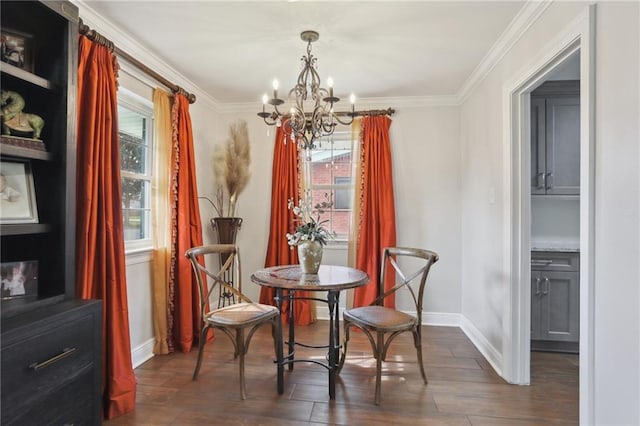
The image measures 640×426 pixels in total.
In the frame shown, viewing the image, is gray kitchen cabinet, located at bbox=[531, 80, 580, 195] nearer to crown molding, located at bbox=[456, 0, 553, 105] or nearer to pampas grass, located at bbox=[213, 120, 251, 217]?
crown molding, located at bbox=[456, 0, 553, 105]

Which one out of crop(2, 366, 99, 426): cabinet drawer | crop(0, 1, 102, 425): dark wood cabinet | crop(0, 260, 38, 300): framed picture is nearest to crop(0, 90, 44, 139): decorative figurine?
crop(0, 1, 102, 425): dark wood cabinet

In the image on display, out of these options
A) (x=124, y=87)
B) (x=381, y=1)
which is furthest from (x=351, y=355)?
(x=124, y=87)

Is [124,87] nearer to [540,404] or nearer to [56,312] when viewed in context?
[56,312]

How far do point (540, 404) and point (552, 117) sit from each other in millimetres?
2311

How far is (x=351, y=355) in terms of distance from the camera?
9.57 ft

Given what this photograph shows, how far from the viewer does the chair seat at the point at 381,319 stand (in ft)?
7.30

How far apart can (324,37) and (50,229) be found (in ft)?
6.71

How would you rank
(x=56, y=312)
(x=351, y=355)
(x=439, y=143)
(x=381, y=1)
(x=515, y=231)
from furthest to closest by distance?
(x=439, y=143) → (x=351, y=355) → (x=515, y=231) → (x=381, y=1) → (x=56, y=312)

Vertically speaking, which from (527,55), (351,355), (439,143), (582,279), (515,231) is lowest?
(351,355)

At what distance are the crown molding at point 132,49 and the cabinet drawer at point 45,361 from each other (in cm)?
184

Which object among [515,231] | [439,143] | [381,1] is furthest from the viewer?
[439,143]

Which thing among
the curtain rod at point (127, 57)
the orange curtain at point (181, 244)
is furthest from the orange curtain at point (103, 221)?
the orange curtain at point (181, 244)

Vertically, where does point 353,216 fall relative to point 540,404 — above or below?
above

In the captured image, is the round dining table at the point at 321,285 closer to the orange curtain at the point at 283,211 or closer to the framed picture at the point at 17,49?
the orange curtain at the point at 283,211
